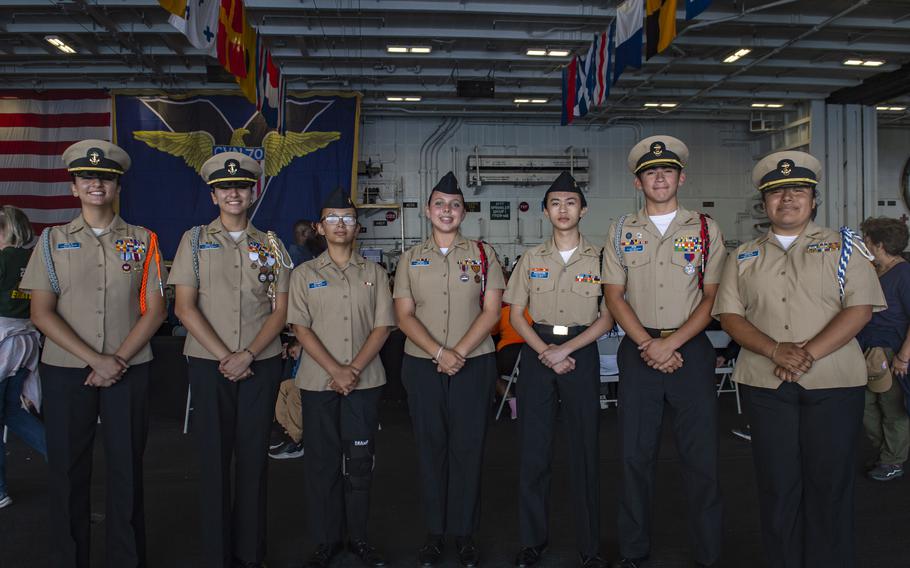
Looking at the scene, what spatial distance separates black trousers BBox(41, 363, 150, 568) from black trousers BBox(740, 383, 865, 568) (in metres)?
2.79

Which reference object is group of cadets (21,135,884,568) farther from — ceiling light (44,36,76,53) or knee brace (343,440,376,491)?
ceiling light (44,36,76,53)

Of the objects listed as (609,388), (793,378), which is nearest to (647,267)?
(793,378)

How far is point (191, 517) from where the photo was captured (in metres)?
3.92

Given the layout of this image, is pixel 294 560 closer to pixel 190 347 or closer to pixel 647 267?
pixel 190 347

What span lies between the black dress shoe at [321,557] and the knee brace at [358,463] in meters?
0.31

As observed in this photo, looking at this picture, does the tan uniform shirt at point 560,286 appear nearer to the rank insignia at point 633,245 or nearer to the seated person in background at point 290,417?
the rank insignia at point 633,245

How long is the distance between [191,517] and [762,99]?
1188 centimetres

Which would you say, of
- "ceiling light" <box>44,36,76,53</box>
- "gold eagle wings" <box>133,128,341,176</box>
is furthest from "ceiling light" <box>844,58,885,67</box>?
"ceiling light" <box>44,36,76,53</box>

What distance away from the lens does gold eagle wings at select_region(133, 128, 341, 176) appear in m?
10.9

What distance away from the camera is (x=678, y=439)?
306 centimetres

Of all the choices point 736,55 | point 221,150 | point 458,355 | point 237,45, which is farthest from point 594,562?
point 221,150

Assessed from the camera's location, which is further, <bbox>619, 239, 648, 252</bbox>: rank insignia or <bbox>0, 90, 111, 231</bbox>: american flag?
<bbox>0, 90, 111, 231</bbox>: american flag

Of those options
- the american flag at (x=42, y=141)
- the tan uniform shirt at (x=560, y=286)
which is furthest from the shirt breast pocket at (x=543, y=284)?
the american flag at (x=42, y=141)

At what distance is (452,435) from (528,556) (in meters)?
0.69
